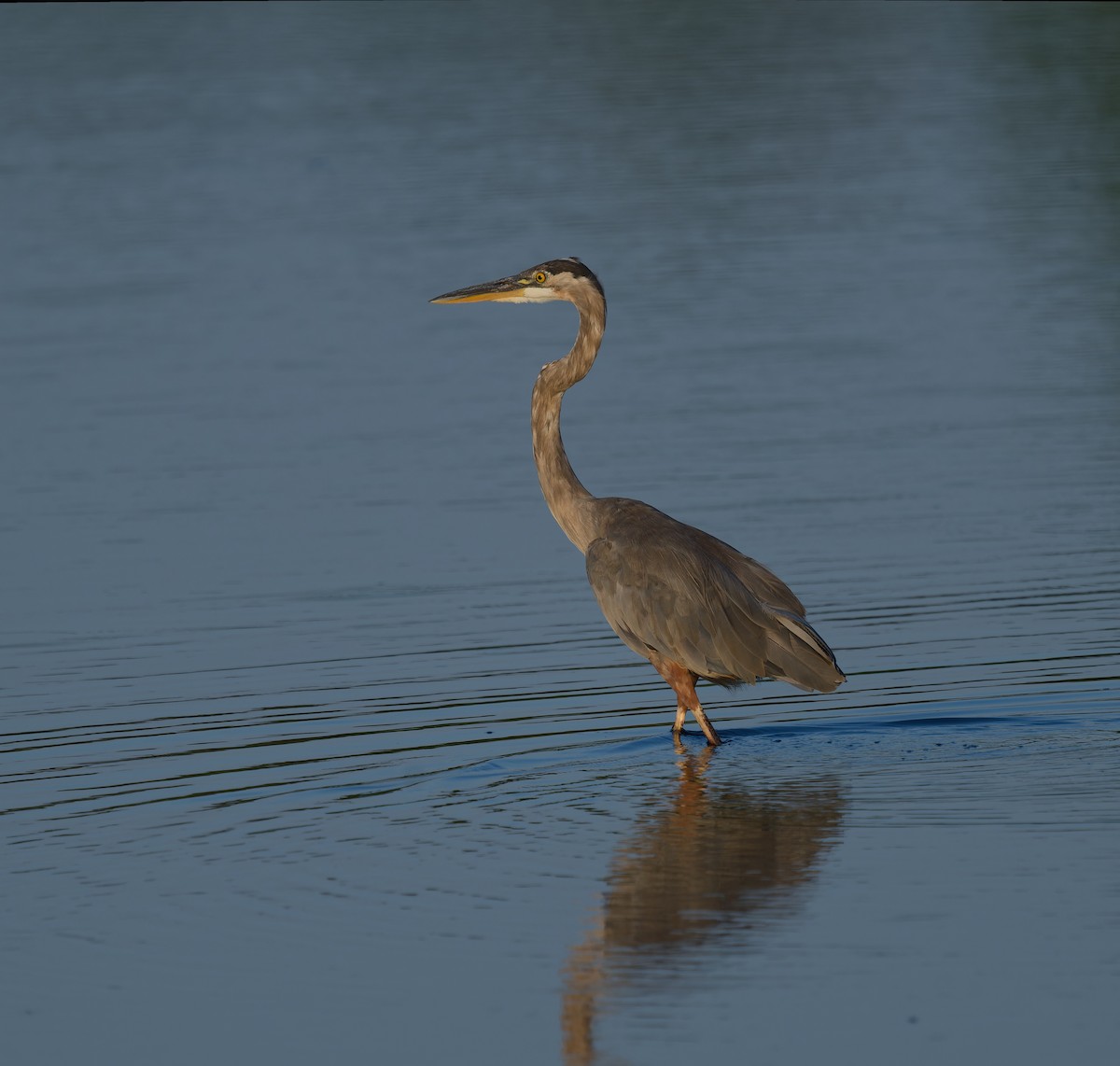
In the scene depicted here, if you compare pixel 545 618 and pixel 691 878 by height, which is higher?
pixel 545 618

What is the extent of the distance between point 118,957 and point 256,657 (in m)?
3.82

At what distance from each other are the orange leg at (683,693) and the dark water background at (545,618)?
21cm

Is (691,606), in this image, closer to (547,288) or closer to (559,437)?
(559,437)

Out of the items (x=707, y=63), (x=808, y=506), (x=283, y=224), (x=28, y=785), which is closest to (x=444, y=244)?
(x=283, y=224)

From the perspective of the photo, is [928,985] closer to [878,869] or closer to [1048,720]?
[878,869]

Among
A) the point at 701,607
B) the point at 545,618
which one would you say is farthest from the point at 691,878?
the point at 545,618

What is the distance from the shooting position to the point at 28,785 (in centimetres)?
880

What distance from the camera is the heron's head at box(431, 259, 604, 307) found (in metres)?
10.8

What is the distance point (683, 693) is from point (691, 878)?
1.95 metres

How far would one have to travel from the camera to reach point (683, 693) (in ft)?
30.8

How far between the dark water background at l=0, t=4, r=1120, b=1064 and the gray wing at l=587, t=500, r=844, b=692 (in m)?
0.34

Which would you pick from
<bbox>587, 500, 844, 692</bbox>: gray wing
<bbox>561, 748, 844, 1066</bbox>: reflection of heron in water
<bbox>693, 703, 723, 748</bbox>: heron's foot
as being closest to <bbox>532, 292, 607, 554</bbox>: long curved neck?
<bbox>587, 500, 844, 692</bbox>: gray wing

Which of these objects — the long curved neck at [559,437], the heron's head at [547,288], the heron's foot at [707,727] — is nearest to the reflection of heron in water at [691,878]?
the heron's foot at [707,727]

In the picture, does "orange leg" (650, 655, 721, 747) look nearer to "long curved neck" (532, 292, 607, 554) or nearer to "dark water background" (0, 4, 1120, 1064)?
"dark water background" (0, 4, 1120, 1064)
